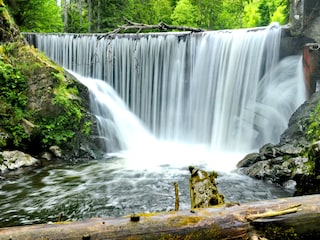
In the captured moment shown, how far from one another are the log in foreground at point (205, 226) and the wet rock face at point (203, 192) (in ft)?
2.24

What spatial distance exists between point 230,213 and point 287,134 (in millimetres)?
7168

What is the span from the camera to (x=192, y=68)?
13.1 metres

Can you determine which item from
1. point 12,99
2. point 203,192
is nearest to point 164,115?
point 12,99

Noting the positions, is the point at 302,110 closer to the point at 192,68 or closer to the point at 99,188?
the point at 192,68

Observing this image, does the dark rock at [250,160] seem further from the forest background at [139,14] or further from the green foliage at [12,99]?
the forest background at [139,14]

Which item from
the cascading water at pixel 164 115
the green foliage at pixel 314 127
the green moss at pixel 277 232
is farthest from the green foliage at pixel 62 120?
the green moss at pixel 277 232

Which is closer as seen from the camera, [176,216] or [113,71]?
[176,216]

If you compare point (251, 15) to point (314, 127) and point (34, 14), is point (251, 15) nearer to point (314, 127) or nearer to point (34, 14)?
point (34, 14)

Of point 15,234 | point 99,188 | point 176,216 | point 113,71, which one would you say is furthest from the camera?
point 113,71

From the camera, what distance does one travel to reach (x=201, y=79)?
1280 cm

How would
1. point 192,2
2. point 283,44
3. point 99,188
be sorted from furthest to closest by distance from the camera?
point 192,2 < point 283,44 < point 99,188

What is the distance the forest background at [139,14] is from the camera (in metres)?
18.0

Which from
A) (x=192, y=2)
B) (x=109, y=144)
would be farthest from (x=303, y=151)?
(x=192, y=2)

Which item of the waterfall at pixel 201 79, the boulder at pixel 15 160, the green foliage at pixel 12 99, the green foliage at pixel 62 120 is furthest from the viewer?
the waterfall at pixel 201 79
